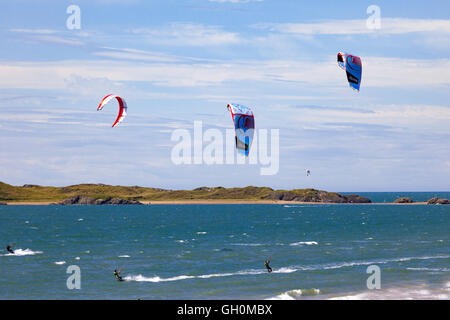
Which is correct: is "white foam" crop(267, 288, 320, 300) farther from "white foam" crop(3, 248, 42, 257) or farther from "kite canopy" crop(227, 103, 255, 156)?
"white foam" crop(3, 248, 42, 257)

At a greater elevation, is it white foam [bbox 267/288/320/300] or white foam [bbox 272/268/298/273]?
white foam [bbox 272/268/298/273]

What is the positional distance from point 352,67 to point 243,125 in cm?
1304

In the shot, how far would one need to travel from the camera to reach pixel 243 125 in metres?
42.2

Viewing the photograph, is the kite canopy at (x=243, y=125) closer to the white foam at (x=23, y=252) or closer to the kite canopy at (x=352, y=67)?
the kite canopy at (x=352, y=67)

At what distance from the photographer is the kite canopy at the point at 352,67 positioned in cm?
4816

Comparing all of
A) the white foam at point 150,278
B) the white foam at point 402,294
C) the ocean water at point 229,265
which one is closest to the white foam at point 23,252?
the ocean water at point 229,265

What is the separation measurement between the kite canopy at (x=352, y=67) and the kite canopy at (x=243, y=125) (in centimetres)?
1071

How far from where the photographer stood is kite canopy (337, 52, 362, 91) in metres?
48.2

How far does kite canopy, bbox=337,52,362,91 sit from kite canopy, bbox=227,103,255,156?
10713 millimetres

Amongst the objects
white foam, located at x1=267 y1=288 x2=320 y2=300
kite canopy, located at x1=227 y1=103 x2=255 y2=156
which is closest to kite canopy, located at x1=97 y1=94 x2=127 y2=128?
kite canopy, located at x1=227 y1=103 x2=255 y2=156

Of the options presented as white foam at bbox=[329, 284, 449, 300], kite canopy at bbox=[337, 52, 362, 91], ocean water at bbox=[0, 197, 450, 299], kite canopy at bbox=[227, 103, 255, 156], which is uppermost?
kite canopy at bbox=[337, 52, 362, 91]

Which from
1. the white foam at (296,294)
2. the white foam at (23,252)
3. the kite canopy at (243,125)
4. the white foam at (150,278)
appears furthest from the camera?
the white foam at (23,252)

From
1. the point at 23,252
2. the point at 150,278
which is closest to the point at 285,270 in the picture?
the point at 150,278
